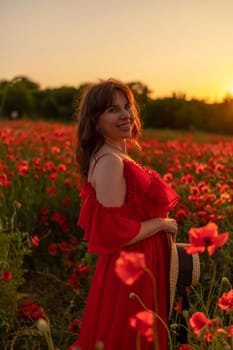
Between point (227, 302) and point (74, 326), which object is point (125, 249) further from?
point (74, 326)

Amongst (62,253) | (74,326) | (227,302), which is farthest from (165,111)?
(227,302)

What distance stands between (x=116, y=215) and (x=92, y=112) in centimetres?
47

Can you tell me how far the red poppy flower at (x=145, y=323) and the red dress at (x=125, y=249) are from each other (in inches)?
37.3

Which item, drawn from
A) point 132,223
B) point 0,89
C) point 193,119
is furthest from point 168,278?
point 193,119

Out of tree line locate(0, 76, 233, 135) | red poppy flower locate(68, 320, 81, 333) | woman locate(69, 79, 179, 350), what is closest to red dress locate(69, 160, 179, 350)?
woman locate(69, 79, 179, 350)

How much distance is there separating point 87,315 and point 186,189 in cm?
182

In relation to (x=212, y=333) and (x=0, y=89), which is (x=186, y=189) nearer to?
(x=0, y=89)

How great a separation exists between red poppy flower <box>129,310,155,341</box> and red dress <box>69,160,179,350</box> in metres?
0.95

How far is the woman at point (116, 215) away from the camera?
7.80 ft

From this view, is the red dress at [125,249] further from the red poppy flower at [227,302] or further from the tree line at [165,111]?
the tree line at [165,111]

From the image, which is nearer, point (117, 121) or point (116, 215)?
point (116, 215)

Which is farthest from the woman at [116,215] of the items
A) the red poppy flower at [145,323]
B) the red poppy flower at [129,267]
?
the red poppy flower at [129,267]

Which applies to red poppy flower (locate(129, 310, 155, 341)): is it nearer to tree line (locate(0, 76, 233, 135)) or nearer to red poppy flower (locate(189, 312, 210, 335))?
red poppy flower (locate(189, 312, 210, 335))

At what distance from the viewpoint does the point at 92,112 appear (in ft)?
8.29
